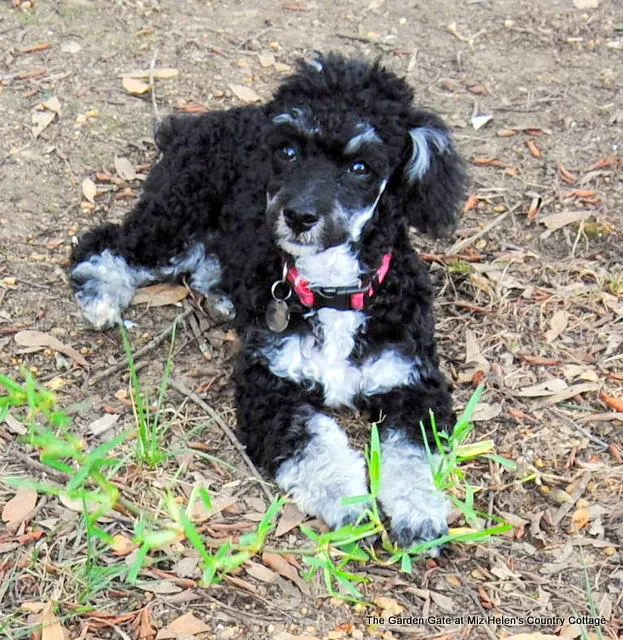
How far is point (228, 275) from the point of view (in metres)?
4.81

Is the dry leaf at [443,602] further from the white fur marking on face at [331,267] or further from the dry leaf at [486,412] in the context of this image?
the white fur marking on face at [331,267]

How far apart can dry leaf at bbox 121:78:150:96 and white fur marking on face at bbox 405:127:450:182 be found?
9.08 ft

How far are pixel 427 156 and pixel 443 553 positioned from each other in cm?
161

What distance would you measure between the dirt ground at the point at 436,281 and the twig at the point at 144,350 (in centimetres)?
2

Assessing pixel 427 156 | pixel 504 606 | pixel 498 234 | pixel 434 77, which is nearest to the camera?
pixel 504 606

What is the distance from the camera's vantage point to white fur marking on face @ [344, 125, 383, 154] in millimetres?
3844

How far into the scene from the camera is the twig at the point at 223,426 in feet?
13.0

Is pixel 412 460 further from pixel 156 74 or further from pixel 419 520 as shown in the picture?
pixel 156 74

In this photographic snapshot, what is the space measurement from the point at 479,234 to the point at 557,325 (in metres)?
0.82

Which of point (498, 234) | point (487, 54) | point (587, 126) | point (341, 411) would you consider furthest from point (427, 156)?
Answer: point (487, 54)

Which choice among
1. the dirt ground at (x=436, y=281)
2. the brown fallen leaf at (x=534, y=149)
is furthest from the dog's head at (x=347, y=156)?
the brown fallen leaf at (x=534, y=149)

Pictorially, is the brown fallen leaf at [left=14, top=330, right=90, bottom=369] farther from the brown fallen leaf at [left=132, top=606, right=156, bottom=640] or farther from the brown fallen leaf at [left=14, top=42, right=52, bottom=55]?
the brown fallen leaf at [left=14, top=42, right=52, bottom=55]

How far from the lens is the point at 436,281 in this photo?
513 centimetres

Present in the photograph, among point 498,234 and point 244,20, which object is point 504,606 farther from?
point 244,20
